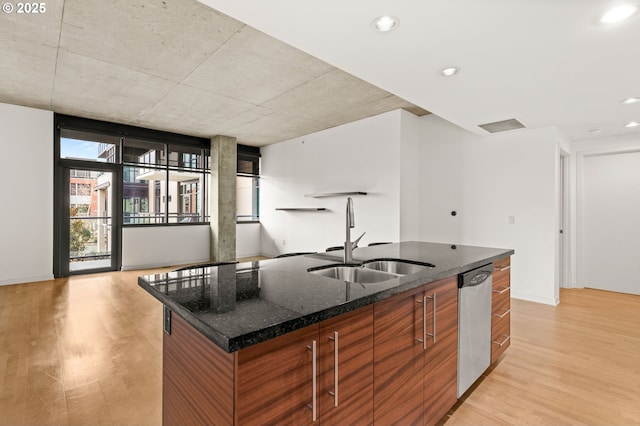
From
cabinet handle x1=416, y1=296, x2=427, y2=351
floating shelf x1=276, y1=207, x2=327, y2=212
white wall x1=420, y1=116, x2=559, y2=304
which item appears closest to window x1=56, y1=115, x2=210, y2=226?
floating shelf x1=276, y1=207, x2=327, y2=212

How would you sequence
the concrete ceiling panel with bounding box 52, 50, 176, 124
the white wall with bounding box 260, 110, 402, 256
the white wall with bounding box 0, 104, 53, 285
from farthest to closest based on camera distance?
the white wall with bounding box 260, 110, 402, 256 < the white wall with bounding box 0, 104, 53, 285 < the concrete ceiling panel with bounding box 52, 50, 176, 124

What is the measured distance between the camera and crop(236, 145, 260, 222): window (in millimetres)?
8336

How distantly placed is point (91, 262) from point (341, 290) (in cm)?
657

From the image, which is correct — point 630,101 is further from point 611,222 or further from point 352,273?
point 352,273

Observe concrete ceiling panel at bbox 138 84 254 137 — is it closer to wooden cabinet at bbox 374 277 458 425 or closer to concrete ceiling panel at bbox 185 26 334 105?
concrete ceiling panel at bbox 185 26 334 105

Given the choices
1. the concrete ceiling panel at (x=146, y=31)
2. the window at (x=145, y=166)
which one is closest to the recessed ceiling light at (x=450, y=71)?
the concrete ceiling panel at (x=146, y=31)

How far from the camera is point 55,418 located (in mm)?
1881

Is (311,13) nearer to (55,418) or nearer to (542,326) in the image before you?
(55,418)

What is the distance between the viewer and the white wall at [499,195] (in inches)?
170

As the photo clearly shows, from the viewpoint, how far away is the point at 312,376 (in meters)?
1.11

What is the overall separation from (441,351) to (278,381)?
3.82 ft

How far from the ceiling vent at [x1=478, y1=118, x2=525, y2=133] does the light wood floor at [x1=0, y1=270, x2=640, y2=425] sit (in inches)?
93.9

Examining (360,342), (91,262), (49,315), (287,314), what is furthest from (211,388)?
(91,262)

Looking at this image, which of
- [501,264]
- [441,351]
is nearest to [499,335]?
[501,264]
